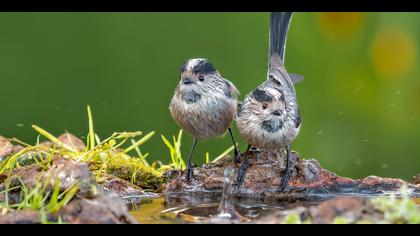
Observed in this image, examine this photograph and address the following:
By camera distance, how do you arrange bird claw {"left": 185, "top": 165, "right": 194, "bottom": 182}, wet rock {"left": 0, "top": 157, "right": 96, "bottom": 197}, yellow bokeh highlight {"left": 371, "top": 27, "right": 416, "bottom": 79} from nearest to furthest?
1. wet rock {"left": 0, "top": 157, "right": 96, "bottom": 197}
2. bird claw {"left": 185, "top": 165, "right": 194, "bottom": 182}
3. yellow bokeh highlight {"left": 371, "top": 27, "right": 416, "bottom": 79}

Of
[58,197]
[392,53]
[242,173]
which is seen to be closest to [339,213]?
[58,197]

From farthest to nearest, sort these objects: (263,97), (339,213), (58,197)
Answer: (263,97) < (58,197) < (339,213)

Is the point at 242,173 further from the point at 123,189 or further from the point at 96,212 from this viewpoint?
the point at 96,212

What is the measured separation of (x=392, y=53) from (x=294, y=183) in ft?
10.8

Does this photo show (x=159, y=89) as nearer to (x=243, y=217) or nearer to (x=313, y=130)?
(x=313, y=130)

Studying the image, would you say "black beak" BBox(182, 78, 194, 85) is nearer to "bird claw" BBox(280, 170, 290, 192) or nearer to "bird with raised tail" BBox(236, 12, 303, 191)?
"bird with raised tail" BBox(236, 12, 303, 191)

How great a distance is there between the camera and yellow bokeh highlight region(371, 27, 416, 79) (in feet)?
30.1

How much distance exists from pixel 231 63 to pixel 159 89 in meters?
0.93

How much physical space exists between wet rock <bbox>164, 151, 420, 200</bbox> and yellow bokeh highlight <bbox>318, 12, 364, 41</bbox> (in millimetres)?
2875

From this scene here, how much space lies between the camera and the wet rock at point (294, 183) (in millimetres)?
6508

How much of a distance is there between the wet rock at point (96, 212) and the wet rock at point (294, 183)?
5.81 ft

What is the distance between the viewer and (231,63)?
30.0ft

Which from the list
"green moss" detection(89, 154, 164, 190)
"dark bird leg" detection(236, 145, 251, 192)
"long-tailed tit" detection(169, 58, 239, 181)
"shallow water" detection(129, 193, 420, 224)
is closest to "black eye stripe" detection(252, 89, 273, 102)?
"long-tailed tit" detection(169, 58, 239, 181)

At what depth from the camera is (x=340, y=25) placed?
9273 mm
